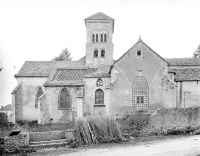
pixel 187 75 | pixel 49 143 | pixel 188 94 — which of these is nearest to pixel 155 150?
pixel 49 143

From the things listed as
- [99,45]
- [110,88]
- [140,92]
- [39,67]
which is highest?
[99,45]

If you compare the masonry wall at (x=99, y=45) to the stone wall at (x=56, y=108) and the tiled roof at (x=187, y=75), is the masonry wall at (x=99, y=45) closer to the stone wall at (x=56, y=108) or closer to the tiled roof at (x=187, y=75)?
the stone wall at (x=56, y=108)

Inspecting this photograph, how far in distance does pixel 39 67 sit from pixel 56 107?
10217 mm

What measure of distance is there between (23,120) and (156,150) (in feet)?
90.4

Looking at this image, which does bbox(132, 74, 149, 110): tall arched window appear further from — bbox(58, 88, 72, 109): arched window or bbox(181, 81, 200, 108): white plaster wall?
bbox(58, 88, 72, 109): arched window

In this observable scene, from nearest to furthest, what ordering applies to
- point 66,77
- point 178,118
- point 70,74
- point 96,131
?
1. point 96,131
2. point 178,118
3. point 66,77
4. point 70,74

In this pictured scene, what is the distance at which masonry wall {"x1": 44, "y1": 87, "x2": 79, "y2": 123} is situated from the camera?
31.3 meters

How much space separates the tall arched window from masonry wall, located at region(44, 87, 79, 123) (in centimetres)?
813

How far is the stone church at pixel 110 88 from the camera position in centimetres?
2822

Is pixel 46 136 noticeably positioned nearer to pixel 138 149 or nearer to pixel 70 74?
pixel 138 149

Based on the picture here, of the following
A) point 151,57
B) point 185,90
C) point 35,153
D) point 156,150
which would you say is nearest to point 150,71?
point 151,57

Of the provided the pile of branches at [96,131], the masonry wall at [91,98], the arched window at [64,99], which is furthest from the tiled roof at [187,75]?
the pile of branches at [96,131]

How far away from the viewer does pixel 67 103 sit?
32.0 m

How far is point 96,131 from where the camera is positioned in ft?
54.2
